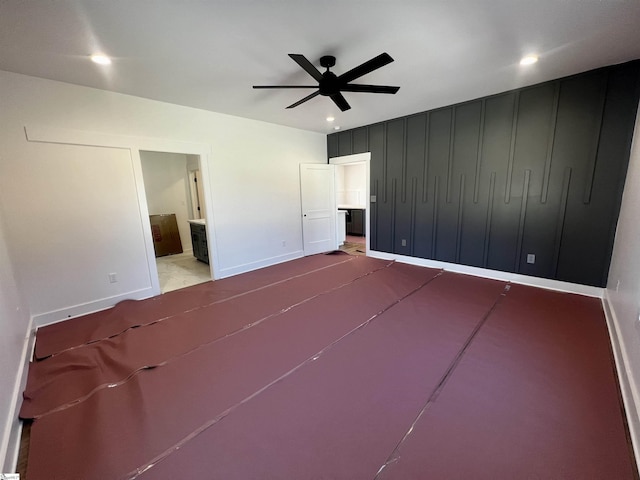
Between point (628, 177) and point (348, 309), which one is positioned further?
point (348, 309)

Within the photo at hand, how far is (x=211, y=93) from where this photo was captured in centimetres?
323

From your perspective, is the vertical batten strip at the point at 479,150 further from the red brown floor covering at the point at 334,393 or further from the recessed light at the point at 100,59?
the recessed light at the point at 100,59

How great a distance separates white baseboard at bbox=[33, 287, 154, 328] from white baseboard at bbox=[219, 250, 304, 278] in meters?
1.10

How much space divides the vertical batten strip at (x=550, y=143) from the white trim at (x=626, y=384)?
1.57m

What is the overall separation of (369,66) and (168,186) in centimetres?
572

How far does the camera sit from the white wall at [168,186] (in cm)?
590

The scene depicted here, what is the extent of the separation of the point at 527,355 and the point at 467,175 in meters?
2.76

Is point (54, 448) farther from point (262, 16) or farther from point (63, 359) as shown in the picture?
point (262, 16)

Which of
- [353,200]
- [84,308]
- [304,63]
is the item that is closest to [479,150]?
[304,63]

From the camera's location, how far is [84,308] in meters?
3.12

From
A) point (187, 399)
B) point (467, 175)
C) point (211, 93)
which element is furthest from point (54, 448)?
point (467, 175)

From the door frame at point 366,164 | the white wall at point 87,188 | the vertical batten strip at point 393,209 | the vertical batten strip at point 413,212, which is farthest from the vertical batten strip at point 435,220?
the white wall at point 87,188

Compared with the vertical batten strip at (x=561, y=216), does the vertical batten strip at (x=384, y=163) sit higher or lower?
higher

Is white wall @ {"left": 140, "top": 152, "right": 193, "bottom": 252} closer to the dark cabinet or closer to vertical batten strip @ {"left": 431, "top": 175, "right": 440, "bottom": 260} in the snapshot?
the dark cabinet
